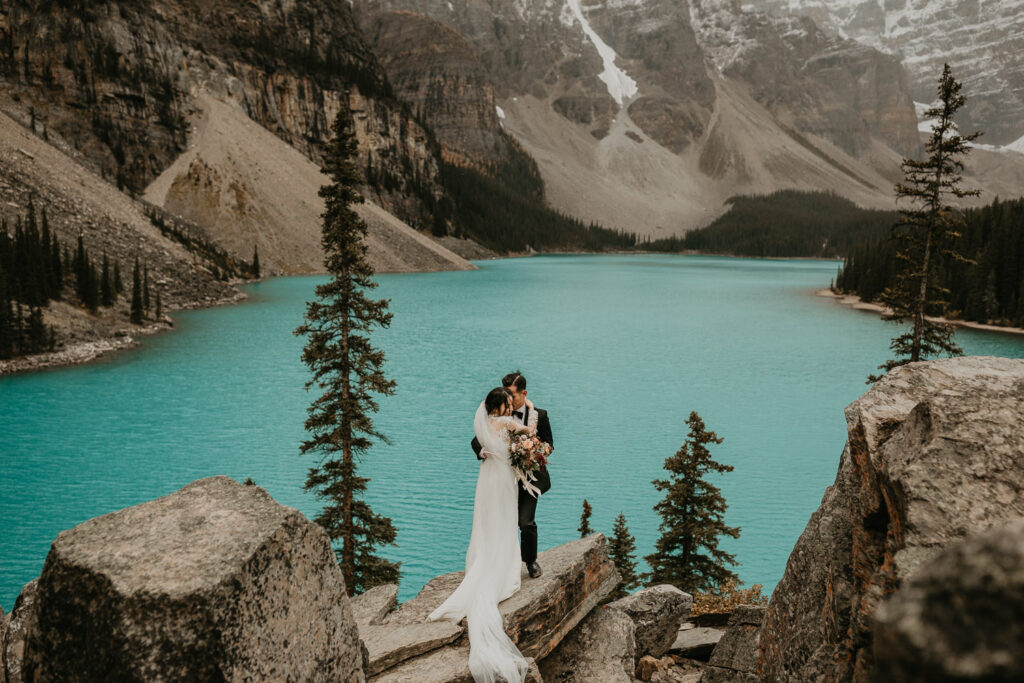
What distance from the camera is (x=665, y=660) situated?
816 centimetres

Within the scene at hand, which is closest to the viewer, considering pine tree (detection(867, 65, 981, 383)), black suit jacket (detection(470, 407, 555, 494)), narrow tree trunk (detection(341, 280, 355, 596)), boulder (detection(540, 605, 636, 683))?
boulder (detection(540, 605, 636, 683))

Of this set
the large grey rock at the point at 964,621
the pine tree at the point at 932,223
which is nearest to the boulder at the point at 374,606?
the large grey rock at the point at 964,621

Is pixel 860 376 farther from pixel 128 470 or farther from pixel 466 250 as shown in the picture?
pixel 466 250

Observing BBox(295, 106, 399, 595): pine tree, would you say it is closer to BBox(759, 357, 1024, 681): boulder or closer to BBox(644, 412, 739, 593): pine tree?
BBox(644, 412, 739, 593): pine tree

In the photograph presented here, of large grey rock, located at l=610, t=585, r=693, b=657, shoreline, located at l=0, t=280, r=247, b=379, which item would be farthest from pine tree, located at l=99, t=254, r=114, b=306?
large grey rock, located at l=610, t=585, r=693, b=657

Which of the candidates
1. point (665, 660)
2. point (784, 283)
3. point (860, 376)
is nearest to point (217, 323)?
point (860, 376)

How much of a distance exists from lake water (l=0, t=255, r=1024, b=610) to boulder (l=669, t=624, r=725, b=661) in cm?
842

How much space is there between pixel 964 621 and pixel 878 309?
263 ft

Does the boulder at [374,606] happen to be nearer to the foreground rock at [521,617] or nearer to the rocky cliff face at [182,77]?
the foreground rock at [521,617]

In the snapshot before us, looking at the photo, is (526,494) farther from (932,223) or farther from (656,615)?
(932,223)

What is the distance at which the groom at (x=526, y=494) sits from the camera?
6941mm

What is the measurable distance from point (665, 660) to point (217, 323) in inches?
1848

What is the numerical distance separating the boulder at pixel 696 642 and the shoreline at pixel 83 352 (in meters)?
Answer: 35.2

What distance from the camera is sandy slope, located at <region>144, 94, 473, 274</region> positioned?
282 ft
